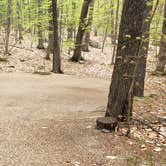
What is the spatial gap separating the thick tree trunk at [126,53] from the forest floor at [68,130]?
503 mm

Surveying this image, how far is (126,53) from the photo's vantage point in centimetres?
432

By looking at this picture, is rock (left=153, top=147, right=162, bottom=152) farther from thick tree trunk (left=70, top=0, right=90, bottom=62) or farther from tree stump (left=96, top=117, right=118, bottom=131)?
thick tree trunk (left=70, top=0, right=90, bottom=62)

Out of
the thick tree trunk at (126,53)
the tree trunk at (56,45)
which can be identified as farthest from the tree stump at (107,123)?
the tree trunk at (56,45)

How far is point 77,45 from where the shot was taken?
14.1 m

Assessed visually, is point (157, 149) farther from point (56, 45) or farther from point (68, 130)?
point (56, 45)

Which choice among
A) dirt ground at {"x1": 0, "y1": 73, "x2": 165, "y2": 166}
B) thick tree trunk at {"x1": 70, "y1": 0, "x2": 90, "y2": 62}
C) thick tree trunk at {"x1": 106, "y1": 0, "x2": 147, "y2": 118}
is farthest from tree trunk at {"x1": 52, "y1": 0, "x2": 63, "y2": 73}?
thick tree trunk at {"x1": 106, "y1": 0, "x2": 147, "y2": 118}

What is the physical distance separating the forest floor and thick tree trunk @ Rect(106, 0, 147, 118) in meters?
0.50

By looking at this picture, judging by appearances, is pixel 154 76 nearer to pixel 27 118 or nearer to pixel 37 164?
pixel 27 118

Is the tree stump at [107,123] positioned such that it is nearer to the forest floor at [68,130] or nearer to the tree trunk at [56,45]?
the forest floor at [68,130]

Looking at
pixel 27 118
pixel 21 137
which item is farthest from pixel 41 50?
pixel 21 137

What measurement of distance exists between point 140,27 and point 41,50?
45.9 ft

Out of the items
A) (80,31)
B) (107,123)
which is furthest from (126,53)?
(80,31)

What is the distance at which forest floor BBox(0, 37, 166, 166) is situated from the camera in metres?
3.44

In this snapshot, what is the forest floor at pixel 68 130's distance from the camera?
11.3 ft
